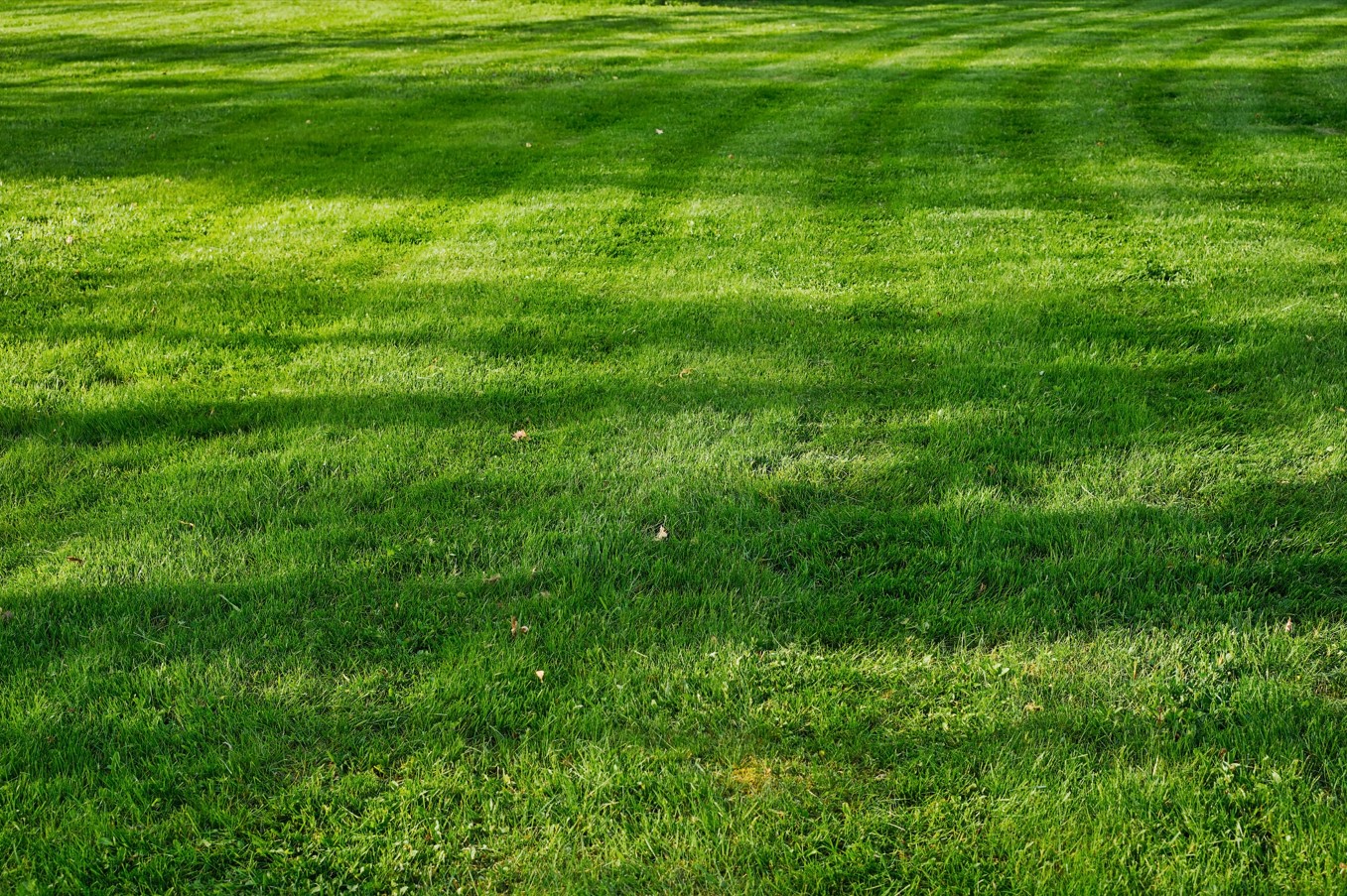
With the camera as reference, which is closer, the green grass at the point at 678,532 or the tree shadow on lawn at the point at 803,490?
the green grass at the point at 678,532

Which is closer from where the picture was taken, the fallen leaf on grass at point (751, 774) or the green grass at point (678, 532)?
the green grass at point (678, 532)

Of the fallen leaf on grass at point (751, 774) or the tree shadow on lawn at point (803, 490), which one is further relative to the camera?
the tree shadow on lawn at point (803, 490)

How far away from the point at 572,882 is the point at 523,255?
19.7 ft

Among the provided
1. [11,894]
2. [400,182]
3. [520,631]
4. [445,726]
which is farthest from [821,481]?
[400,182]

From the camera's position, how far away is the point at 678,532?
4.29m

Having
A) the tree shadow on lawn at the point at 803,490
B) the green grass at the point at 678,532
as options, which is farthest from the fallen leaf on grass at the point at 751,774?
the tree shadow on lawn at the point at 803,490

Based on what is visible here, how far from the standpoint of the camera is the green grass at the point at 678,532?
2877 mm

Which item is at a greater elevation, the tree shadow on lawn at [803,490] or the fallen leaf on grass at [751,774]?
the tree shadow on lawn at [803,490]

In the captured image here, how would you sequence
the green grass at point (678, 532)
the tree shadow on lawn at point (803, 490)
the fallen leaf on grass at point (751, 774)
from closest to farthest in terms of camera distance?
the green grass at point (678, 532), the fallen leaf on grass at point (751, 774), the tree shadow on lawn at point (803, 490)

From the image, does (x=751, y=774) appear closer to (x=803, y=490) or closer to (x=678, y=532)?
(x=678, y=532)

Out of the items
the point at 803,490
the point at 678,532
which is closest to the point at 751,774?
the point at 678,532

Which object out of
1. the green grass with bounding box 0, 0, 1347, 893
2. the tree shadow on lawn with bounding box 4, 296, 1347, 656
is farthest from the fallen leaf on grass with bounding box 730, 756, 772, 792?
the tree shadow on lawn with bounding box 4, 296, 1347, 656

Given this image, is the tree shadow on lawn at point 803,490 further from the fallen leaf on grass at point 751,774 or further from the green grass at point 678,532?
the fallen leaf on grass at point 751,774

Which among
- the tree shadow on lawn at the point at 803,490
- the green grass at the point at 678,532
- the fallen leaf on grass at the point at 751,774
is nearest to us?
the green grass at the point at 678,532
